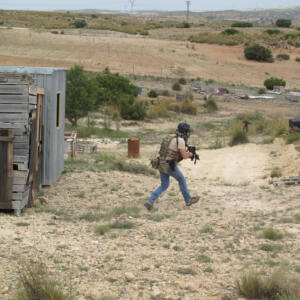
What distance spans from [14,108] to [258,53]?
179ft

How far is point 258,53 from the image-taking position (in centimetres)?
6078

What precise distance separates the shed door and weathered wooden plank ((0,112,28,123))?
0.26 meters

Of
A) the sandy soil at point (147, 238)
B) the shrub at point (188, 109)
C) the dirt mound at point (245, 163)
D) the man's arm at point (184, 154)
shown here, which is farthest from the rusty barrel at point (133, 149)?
the shrub at point (188, 109)

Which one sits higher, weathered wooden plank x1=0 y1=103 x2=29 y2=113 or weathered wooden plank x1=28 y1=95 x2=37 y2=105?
weathered wooden plank x1=28 y1=95 x2=37 y2=105

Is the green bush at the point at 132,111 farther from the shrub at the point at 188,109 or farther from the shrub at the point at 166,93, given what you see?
the shrub at the point at 166,93

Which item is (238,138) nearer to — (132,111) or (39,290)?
(132,111)

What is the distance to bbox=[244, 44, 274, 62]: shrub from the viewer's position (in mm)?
60844

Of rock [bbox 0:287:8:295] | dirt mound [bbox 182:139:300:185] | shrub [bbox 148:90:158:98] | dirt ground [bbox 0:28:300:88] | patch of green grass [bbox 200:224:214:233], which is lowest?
dirt mound [bbox 182:139:300:185]

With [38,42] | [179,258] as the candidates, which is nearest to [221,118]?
[179,258]

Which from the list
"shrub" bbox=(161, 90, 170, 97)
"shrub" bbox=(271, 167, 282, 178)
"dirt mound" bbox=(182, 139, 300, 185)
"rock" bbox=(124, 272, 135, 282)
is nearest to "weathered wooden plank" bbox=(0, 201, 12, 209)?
"rock" bbox=(124, 272, 135, 282)

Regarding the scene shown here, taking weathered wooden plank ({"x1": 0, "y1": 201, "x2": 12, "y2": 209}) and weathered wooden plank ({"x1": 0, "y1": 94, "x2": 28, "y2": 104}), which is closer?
weathered wooden plank ({"x1": 0, "y1": 201, "x2": 12, "y2": 209})

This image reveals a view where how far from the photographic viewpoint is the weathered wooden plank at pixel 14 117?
895 cm

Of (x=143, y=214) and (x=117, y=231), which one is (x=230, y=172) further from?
(x=117, y=231)

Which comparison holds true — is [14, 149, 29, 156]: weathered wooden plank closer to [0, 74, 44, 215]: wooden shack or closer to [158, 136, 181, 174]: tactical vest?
[0, 74, 44, 215]: wooden shack
